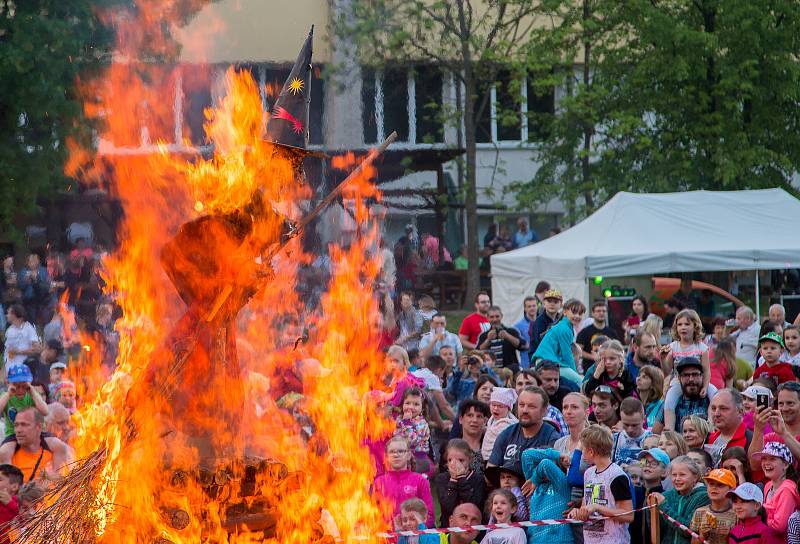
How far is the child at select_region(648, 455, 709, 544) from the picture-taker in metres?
7.52

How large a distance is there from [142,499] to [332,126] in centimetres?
897

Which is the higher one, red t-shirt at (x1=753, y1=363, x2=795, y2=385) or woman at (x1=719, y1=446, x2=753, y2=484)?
red t-shirt at (x1=753, y1=363, x2=795, y2=385)

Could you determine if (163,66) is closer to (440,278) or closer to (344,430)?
(344,430)

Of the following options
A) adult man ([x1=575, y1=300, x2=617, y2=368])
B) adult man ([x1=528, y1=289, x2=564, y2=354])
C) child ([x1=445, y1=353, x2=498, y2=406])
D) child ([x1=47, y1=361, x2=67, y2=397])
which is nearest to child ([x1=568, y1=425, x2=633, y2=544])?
child ([x1=445, y1=353, x2=498, y2=406])

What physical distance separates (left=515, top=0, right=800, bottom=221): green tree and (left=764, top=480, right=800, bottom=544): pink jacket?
14.3 metres

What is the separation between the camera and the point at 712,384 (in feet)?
34.4

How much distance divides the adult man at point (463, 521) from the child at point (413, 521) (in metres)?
0.13

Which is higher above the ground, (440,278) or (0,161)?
(0,161)

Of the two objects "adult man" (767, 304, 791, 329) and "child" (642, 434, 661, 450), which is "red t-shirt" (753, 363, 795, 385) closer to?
"child" (642, 434, 661, 450)

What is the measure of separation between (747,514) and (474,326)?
777cm

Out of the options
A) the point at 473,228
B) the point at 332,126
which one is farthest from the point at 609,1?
the point at 332,126

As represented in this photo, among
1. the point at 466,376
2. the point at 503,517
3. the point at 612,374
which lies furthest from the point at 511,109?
the point at 503,517

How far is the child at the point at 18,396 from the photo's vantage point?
1046 cm

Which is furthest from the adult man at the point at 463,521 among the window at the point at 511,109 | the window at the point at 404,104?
the window at the point at 511,109
